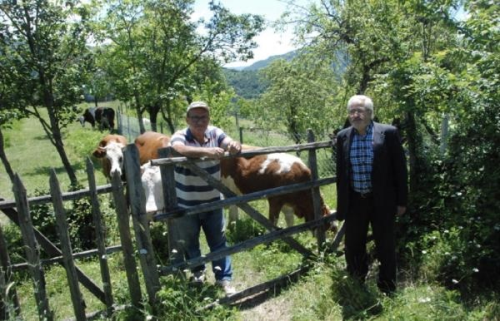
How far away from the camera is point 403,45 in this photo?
18.0 feet

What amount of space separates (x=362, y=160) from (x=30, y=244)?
9.32ft

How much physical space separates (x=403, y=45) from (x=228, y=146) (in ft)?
9.44

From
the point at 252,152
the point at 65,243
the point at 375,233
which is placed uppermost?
the point at 252,152

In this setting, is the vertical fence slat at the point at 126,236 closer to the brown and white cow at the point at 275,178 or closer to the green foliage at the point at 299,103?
the brown and white cow at the point at 275,178

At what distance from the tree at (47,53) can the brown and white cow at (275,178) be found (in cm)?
278

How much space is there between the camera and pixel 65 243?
135 inches

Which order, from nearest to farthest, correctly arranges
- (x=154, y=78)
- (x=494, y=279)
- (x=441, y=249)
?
(x=494, y=279)
(x=441, y=249)
(x=154, y=78)

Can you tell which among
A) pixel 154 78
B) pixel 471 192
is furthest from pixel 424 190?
pixel 154 78

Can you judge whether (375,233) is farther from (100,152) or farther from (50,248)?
(100,152)

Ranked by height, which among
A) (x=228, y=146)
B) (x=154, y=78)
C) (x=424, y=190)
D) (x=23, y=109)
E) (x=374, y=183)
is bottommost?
(x=424, y=190)

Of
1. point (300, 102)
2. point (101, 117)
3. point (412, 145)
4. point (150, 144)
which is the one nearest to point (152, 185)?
point (412, 145)

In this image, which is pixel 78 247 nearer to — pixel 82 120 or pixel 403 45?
pixel 403 45

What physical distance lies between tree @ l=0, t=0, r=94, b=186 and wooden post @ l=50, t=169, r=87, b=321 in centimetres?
414

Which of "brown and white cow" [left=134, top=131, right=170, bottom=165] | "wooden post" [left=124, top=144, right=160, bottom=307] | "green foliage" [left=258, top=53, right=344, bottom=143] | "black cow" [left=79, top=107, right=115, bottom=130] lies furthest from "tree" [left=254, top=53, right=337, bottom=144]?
"wooden post" [left=124, top=144, right=160, bottom=307]
